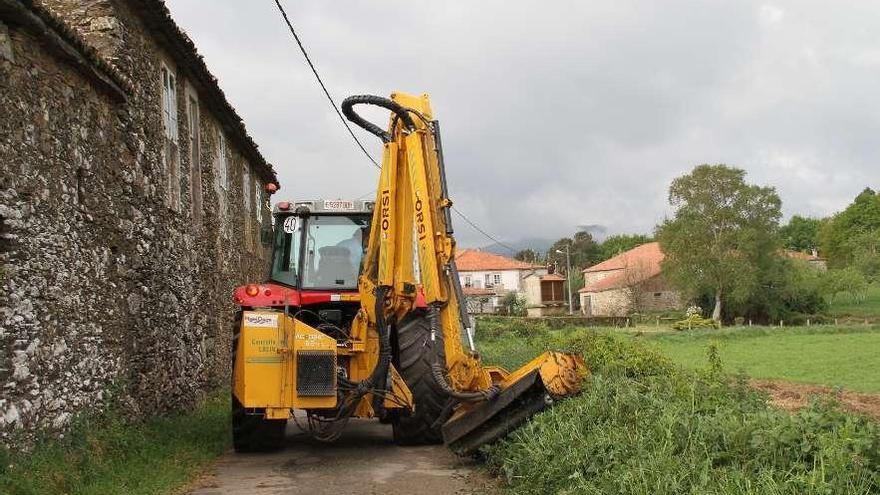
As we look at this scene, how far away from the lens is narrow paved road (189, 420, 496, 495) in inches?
304

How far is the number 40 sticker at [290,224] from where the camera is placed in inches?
428

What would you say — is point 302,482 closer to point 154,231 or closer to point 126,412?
point 126,412

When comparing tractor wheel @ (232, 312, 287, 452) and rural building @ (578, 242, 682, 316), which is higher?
rural building @ (578, 242, 682, 316)

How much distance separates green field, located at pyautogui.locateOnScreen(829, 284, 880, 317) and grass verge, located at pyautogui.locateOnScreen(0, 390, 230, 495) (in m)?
63.9

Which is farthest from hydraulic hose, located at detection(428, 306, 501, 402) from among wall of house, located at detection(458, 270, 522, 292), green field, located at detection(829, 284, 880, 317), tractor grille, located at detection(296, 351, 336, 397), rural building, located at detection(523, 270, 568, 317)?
wall of house, located at detection(458, 270, 522, 292)

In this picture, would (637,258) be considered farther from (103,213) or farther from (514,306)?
(103,213)

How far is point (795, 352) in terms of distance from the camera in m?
34.1

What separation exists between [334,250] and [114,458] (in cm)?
387

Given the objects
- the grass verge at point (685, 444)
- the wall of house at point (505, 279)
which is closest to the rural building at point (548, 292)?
the wall of house at point (505, 279)

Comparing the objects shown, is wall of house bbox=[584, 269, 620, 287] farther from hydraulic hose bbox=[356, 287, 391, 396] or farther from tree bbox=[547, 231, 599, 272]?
hydraulic hose bbox=[356, 287, 391, 396]

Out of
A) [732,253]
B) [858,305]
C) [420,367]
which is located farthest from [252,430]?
[858,305]

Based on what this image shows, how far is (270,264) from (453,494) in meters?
4.80

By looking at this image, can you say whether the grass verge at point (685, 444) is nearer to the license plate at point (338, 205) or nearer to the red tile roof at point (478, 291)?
the license plate at point (338, 205)

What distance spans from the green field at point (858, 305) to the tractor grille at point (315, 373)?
64.0 metres
